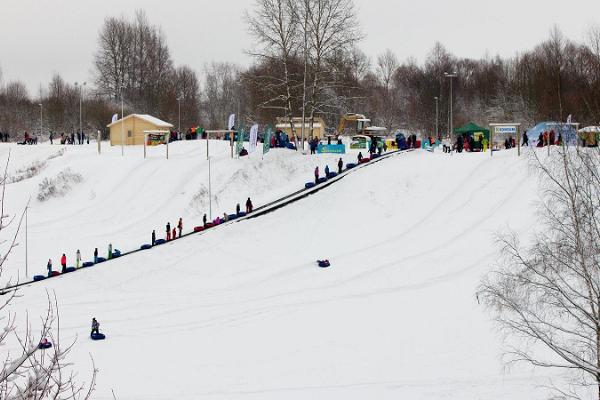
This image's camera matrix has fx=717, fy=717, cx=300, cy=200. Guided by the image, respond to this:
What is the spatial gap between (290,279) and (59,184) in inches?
926

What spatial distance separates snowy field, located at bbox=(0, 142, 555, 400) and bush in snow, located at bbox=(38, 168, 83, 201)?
0.50 metres

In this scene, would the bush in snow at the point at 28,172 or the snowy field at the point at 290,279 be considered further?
the bush in snow at the point at 28,172

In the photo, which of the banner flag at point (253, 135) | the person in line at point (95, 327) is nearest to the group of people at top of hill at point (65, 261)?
the person in line at point (95, 327)

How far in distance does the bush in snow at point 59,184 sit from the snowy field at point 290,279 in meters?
0.50

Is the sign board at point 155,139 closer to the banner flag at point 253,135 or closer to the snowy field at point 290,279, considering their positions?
the snowy field at point 290,279

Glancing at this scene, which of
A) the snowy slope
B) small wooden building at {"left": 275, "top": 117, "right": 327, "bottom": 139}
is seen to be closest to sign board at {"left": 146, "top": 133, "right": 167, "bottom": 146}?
the snowy slope

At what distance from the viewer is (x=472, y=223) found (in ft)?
108

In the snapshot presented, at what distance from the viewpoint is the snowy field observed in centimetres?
1986

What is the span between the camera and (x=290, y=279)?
95.9ft

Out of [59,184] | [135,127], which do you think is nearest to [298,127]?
[135,127]

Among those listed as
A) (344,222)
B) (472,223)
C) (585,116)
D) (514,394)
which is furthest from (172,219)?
(585,116)

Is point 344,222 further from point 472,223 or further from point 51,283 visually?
point 51,283

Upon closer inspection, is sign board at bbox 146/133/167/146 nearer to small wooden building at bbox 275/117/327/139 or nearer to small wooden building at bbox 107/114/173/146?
small wooden building at bbox 107/114/173/146

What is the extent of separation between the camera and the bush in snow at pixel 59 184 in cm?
4612
